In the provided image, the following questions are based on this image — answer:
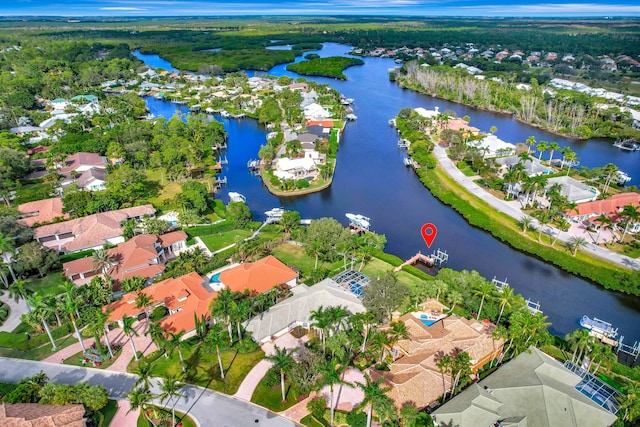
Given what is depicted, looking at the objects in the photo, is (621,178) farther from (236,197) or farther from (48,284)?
(48,284)

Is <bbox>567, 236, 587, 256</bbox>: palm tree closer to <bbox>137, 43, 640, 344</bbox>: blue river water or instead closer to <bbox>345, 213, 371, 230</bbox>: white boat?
<bbox>137, 43, 640, 344</bbox>: blue river water

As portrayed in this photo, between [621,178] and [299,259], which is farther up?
[621,178]

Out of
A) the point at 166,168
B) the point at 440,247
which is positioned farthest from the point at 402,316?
the point at 166,168

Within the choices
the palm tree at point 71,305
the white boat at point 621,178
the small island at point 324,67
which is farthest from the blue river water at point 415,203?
the small island at point 324,67

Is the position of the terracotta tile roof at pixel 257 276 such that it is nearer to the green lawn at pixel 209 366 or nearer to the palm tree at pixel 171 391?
the green lawn at pixel 209 366

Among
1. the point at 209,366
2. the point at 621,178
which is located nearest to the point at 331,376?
the point at 209,366

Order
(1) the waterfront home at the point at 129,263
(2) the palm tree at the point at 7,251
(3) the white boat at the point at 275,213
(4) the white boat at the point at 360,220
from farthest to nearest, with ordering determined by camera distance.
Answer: (3) the white boat at the point at 275,213 → (4) the white boat at the point at 360,220 → (1) the waterfront home at the point at 129,263 → (2) the palm tree at the point at 7,251

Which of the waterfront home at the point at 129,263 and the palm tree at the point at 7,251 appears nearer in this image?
the palm tree at the point at 7,251
